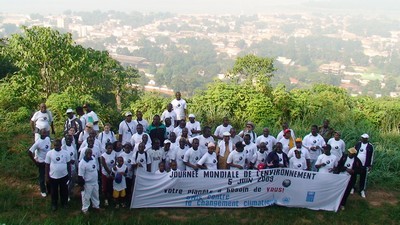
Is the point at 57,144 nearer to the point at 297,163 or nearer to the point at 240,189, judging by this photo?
the point at 240,189

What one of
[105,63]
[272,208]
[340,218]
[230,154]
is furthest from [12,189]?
[105,63]

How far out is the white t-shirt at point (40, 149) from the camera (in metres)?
8.77

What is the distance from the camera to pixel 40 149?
28.9ft

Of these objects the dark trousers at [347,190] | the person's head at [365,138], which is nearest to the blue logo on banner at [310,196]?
the dark trousers at [347,190]

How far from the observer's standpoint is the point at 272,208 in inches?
365

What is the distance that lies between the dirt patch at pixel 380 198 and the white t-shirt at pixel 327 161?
4.73 ft

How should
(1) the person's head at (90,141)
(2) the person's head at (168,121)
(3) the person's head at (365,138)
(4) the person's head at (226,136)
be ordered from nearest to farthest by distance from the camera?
(1) the person's head at (90,141)
(4) the person's head at (226,136)
(3) the person's head at (365,138)
(2) the person's head at (168,121)

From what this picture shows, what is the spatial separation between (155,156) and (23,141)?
485cm

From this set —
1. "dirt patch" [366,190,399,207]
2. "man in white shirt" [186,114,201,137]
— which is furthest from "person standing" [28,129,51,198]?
"dirt patch" [366,190,399,207]

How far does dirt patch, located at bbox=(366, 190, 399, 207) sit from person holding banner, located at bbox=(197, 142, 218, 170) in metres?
3.70

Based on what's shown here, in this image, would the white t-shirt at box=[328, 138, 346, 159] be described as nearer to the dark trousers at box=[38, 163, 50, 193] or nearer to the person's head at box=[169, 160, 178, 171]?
the person's head at box=[169, 160, 178, 171]

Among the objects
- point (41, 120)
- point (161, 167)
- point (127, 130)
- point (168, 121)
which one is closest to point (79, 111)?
point (41, 120)

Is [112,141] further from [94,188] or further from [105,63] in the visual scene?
[105,63]

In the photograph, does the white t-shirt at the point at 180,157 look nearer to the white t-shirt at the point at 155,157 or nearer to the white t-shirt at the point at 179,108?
the white t-shirt at the point at 155,157
